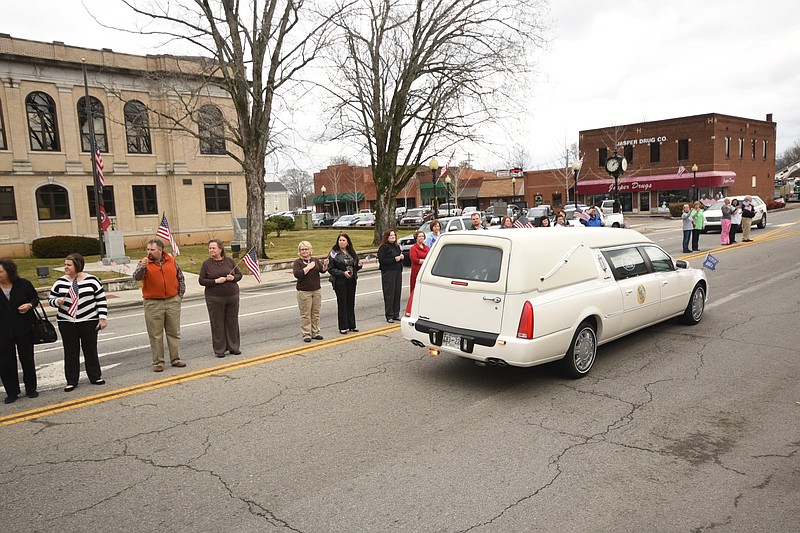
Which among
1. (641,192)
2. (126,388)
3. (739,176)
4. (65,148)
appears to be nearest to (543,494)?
(126,388)

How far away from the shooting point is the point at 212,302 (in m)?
8.19

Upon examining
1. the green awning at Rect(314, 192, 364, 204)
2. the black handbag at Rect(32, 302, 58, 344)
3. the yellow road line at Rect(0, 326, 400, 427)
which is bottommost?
the yellow road line at Rect(0, 326, 400, 427)

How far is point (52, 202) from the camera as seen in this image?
2805 centimetres

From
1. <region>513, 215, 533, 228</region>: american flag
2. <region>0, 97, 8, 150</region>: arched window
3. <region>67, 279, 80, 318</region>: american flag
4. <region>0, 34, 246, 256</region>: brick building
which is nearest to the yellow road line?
<region>67, 279, 80, 318</region>: american flag

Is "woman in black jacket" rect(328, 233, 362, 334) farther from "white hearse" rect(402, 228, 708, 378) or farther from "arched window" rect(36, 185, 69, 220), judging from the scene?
"arched window" rect(36, 185, 69, 220)

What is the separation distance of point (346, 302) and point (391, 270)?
115 centimetres

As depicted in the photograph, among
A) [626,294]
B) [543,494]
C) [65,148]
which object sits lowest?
[543,494]

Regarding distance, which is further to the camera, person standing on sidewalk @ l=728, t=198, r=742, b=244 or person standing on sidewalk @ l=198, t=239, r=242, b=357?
person standing on sidewalk @ l=728, t=198, r=742, b=244

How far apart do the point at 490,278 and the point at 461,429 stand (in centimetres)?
181

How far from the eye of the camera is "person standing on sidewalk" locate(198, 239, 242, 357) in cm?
809

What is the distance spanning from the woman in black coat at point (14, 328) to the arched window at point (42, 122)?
83.5ft

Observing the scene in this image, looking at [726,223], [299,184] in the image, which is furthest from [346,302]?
[299,184]

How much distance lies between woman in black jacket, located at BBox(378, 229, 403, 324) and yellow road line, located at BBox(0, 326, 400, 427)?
850 millimetres

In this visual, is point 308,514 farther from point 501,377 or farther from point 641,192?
point 641,192
